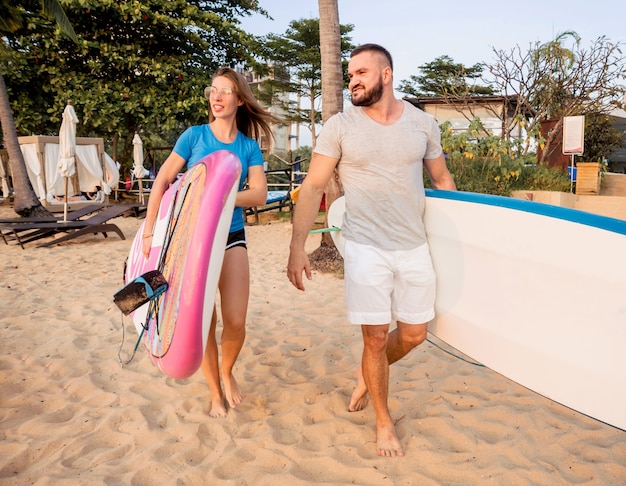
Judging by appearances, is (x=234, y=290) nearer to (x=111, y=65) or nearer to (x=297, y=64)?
(x=111, y=65)

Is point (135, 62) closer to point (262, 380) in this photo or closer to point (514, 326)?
point (262, 380)

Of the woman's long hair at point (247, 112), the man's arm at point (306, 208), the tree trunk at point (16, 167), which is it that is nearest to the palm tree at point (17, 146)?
the tree trunk at point (16, 167)

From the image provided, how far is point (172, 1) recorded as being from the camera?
14867mm

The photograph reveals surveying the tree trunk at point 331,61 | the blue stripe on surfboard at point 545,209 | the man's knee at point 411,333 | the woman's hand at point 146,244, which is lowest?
the man's knee at point 411,333

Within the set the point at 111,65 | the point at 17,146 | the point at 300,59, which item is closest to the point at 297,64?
the point at 300,59

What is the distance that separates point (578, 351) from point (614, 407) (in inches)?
9.1

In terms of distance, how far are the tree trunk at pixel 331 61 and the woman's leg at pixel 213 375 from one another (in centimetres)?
352

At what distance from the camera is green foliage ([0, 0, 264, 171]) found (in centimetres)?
Answer: 1420

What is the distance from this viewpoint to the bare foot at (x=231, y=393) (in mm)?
2811

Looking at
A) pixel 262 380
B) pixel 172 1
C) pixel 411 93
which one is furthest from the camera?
pixel 411 93

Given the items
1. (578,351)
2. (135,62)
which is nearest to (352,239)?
(578,351)

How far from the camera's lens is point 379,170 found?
7.24 ft

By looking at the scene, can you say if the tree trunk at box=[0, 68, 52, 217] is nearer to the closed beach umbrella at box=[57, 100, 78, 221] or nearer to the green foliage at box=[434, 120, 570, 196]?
the closed beach umbrella at box=[57, 100, 78, 221]

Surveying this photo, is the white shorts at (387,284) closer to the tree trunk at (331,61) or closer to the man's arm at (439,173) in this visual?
the man's arm at (439,173)
